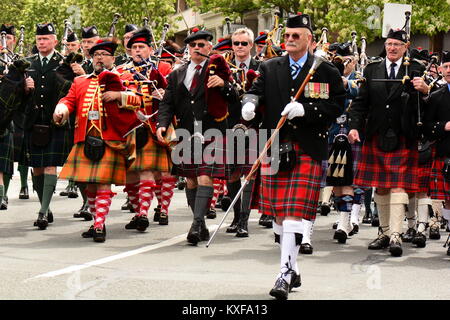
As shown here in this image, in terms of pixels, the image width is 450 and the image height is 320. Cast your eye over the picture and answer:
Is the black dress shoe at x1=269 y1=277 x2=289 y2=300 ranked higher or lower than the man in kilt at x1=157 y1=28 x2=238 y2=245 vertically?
lower

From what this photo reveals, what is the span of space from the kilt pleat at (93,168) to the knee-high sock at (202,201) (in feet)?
2.73

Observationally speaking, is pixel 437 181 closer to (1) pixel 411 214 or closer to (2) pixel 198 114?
(1) pixel 411 214

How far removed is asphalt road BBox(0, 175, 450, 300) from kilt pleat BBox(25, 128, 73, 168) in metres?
0.70

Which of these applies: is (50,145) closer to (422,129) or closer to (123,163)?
(123,163)

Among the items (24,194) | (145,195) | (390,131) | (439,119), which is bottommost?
(24,194)

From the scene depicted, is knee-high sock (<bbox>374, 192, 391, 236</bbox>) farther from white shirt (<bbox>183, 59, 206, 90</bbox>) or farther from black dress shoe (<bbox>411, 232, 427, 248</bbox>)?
white shirt (<bbox>183, 59, 206, 90</bbox>)

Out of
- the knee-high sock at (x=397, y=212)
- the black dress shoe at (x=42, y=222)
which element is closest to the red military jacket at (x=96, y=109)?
the black dress shoe at (x=42, y=222)

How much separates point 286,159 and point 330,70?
2.52 feet

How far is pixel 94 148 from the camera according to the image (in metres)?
9.96

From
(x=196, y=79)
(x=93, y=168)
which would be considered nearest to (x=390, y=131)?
(x=196, y=79)

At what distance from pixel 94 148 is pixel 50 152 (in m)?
1.38

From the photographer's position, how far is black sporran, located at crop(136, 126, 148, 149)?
1118 centimetres

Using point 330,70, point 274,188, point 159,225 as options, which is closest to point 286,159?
point 274,188

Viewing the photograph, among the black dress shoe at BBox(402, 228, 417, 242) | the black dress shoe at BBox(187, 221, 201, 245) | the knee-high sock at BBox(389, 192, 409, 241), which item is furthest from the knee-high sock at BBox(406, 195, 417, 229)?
the black dress shoe at BBox(187, 221, 201, 245)
